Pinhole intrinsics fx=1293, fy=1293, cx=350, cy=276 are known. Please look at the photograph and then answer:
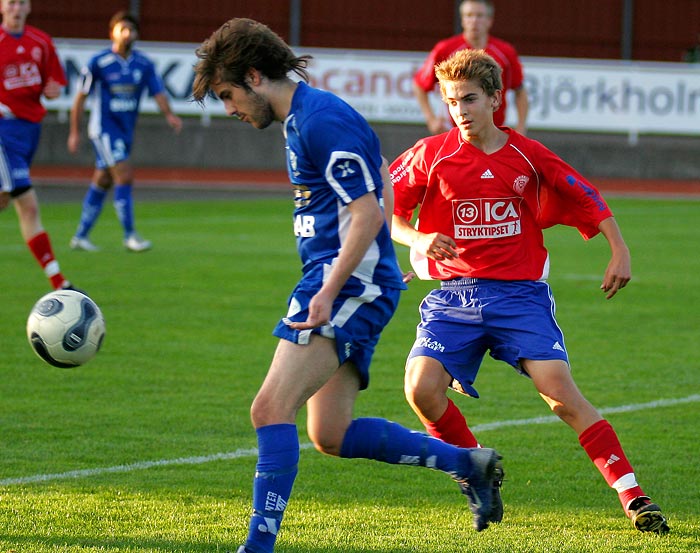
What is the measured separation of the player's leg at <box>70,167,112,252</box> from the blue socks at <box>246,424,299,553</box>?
30.8 feet

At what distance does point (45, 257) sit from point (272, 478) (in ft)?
20.6

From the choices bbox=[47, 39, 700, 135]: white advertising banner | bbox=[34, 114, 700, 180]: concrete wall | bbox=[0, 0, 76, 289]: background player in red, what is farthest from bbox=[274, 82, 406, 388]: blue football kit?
bbox=[34, 114, 700, 180]: concrete wall

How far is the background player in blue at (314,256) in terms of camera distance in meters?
3.91

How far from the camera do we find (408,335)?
890 cm

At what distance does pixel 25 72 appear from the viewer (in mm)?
10117

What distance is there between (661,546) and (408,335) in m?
4.63

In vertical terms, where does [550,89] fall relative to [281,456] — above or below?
below

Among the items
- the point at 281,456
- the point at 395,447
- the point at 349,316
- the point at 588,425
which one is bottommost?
the point at 588,425

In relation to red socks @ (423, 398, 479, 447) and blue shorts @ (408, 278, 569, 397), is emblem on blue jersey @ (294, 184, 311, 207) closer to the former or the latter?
blue shorts @ (408, 278, 569, 397)

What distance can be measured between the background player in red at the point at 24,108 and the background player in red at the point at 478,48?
9.81ft

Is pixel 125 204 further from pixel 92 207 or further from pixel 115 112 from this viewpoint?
pixel 115 112

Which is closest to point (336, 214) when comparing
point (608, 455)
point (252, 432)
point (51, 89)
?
point (608, 455)

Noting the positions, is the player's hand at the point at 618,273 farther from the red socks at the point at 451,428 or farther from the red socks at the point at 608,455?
the red socks at the point at 451,428

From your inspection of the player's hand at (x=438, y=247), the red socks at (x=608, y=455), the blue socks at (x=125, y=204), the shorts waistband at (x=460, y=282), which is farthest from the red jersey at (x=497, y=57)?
the red socks at (x=608, y=455)
